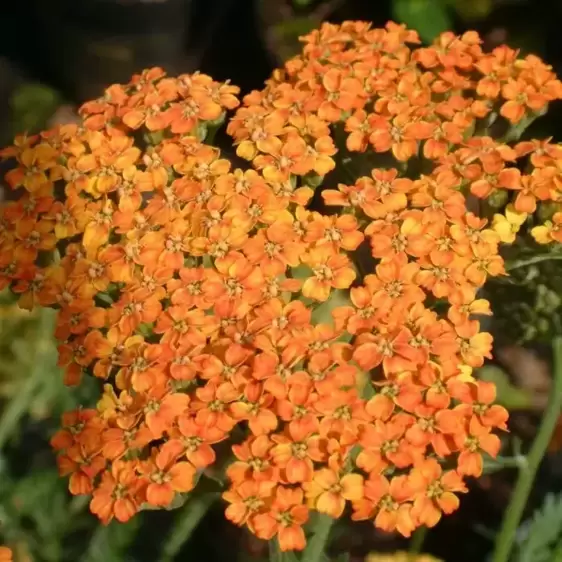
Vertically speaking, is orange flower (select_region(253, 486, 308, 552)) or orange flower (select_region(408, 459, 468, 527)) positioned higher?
orange flower (select_region(408, 459, 468, 527))

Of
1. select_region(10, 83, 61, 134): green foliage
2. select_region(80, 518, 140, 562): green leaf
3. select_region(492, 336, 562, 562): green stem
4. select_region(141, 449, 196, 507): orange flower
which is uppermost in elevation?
select_region(10, 83, 61, 134): green foliage

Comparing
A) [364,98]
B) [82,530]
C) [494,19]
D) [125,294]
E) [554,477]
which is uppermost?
[494,19]

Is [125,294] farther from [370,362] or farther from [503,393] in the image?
[503,393]

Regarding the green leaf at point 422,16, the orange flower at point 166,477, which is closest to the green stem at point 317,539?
the orange flower at point 166,477

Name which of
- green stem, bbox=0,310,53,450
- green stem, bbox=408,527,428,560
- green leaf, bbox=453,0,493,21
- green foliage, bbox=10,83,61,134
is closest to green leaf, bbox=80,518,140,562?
green stem, bbox=0,310,53,450

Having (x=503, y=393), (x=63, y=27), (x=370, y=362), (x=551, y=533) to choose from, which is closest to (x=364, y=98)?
(x=370, y=362)

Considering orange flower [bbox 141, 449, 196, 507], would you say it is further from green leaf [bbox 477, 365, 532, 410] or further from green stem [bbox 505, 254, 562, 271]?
green leaf [bbox 477, 365, 532, 410]
